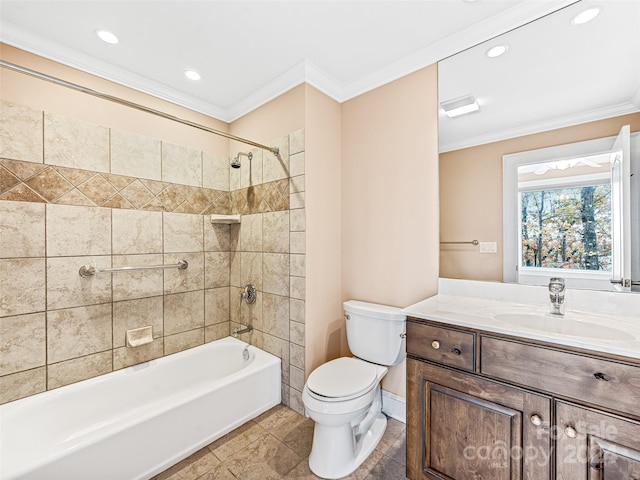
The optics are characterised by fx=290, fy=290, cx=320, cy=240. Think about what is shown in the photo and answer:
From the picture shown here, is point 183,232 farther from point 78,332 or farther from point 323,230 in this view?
point 323,230

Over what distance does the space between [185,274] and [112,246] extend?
57 centimetres

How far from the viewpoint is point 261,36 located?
175 centimetres

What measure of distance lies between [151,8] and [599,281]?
2.66 meters

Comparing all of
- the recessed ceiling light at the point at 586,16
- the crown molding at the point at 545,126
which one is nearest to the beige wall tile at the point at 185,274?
the crown molding at the point at 545,126

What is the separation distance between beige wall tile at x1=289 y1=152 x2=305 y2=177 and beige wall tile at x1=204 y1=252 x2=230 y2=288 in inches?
42.4

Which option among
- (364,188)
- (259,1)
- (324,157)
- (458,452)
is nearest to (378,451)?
(458,452)

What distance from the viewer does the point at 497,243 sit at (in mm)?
1701

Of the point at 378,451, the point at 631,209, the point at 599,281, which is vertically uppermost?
the point at 631,209

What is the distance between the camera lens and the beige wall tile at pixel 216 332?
8.44 ft

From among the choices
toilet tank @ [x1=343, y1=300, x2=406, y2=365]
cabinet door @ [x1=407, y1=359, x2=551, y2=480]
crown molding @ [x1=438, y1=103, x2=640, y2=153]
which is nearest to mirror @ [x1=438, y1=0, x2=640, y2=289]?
crown molding @ [x1=438, y1=103, x2=640, y2=153]

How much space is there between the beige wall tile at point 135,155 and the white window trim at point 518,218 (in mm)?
2419

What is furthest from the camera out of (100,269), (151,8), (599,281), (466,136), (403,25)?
(100,269)

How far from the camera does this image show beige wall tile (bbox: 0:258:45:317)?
5.37ft

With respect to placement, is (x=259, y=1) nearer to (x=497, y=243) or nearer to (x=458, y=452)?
(x=497, y=243)
